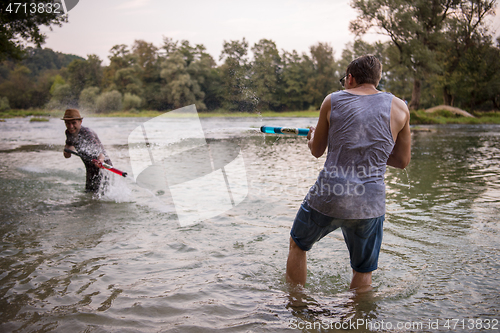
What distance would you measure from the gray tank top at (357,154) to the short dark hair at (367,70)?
17cm

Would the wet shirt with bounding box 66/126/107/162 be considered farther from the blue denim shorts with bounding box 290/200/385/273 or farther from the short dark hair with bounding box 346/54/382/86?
the short dark hair with bounding box 346/54/382/86

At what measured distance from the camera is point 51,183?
8.70 metres

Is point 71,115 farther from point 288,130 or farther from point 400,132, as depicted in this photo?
point 400,132

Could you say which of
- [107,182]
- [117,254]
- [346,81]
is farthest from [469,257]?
[107,182]

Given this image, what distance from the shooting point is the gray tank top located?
8.45 feet

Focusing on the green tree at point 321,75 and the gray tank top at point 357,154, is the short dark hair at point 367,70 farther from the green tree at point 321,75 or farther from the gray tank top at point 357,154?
the green tree at point 321,75

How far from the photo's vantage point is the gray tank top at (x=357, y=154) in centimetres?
257

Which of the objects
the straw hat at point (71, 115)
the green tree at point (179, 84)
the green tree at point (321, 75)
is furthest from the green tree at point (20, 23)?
the green tree at point (321, 75)

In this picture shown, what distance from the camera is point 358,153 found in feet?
8.59

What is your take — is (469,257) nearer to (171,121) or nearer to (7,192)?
(7,192)

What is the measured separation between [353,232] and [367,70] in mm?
1263

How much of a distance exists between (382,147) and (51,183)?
8508 mm

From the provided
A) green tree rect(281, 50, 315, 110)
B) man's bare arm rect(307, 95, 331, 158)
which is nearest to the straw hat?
man's bare arm rect(307, 95, 331, 158)

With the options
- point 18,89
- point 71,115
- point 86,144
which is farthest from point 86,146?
point 18,89
